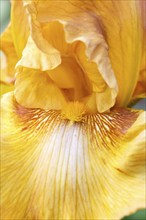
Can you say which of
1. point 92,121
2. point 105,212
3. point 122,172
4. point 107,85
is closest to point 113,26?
point 107,85

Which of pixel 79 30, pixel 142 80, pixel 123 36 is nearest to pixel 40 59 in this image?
pixel 79 30

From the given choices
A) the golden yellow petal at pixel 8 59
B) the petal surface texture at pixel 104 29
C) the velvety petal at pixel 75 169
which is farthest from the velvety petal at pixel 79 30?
the golden yellow petal at pixel 8 59

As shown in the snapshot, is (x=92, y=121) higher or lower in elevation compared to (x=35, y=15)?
lower

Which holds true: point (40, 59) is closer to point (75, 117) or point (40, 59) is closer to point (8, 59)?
point (75, 117)

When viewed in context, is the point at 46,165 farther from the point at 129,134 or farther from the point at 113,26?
the point at 113,26

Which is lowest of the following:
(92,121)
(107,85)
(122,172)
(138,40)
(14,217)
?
(14,217)

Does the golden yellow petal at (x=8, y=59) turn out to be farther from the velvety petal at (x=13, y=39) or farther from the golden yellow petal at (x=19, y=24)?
the golden yellow petal at (x=19, y=24)

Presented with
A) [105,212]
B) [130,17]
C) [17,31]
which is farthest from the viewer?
[17,31]
